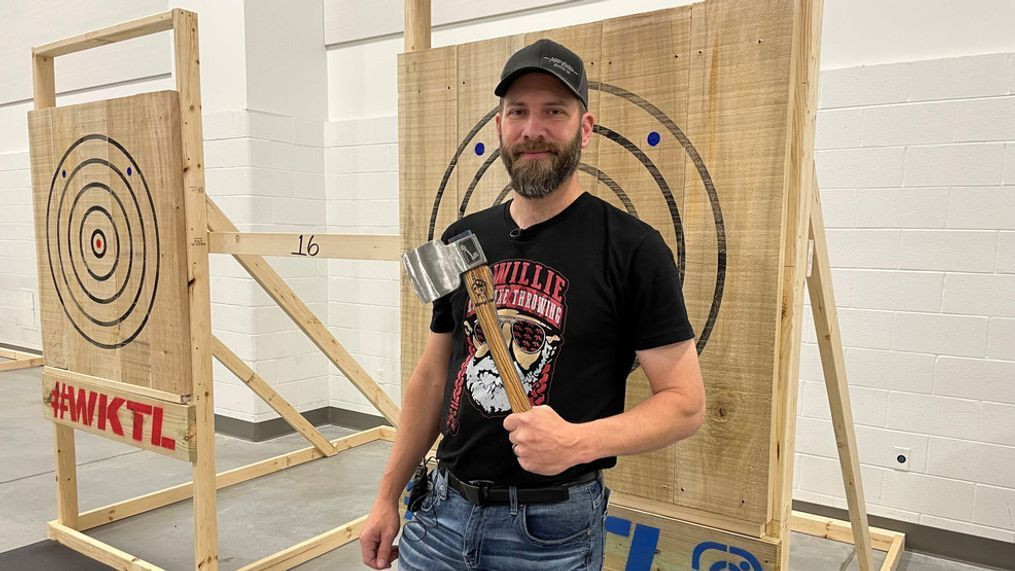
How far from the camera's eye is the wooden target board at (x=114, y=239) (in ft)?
8.19

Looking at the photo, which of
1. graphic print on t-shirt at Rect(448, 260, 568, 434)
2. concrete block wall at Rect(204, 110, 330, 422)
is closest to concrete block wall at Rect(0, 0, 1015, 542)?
concrete block wall at Rect(204, 110, 330, 422)

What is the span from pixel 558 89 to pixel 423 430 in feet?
2.32

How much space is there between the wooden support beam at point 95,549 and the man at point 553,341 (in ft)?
6.78

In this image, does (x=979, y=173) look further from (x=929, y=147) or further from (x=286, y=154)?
(x=286, y=154)

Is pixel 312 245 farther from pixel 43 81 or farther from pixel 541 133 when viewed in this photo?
pixel 43 81

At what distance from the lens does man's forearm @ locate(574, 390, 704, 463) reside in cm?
104

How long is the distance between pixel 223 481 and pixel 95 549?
0.76 meters

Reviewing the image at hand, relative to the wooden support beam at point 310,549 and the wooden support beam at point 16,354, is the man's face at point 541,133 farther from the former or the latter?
the wooden support beam at point 16,354

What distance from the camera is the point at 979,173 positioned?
109 inches

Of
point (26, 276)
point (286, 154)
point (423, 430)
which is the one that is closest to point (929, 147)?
point (423, 430)

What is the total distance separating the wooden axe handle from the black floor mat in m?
2.56

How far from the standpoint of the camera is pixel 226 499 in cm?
361

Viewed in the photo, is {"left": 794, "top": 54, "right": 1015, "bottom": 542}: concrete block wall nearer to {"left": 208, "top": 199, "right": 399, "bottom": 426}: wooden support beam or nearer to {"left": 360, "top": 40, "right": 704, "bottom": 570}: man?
{"left": 208, "top": 199, "right": 399, "bottom": 426}: wooden support beam

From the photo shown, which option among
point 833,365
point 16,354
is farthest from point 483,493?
point 16,354
